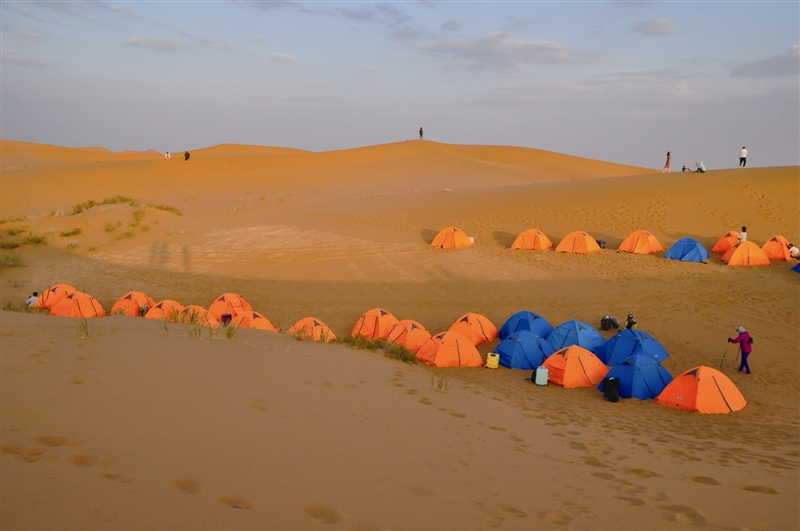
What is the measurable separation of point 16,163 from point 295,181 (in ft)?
115

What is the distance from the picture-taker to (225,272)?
78.6 ft

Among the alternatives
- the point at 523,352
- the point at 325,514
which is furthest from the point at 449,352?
the point at 325,514

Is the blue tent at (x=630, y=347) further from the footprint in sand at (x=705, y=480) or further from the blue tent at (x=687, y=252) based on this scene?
the blue tent at (x=687, y=252)

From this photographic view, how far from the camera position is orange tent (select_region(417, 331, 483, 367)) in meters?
14.1

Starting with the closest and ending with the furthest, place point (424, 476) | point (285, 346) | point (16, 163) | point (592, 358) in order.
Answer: point (424, 476) → point (285, 346) → point (592, 358) → point (16, 163)

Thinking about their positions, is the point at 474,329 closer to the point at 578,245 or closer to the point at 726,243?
the point at 578,245

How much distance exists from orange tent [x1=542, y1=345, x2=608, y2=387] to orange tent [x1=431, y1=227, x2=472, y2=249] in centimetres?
1334

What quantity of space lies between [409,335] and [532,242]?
42.1 feet

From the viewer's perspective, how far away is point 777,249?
23016mm

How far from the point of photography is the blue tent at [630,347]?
14289 mm

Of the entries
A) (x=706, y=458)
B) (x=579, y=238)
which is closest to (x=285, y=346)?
Result: (x=706, y=458)

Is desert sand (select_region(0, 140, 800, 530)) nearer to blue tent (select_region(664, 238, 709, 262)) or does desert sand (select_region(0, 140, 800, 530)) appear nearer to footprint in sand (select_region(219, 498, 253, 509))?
footprint in sand (select_region(219, 498, 253, 509))

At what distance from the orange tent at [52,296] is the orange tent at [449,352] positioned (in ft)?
37.1

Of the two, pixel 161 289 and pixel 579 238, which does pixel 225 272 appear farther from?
pixel 579 238
